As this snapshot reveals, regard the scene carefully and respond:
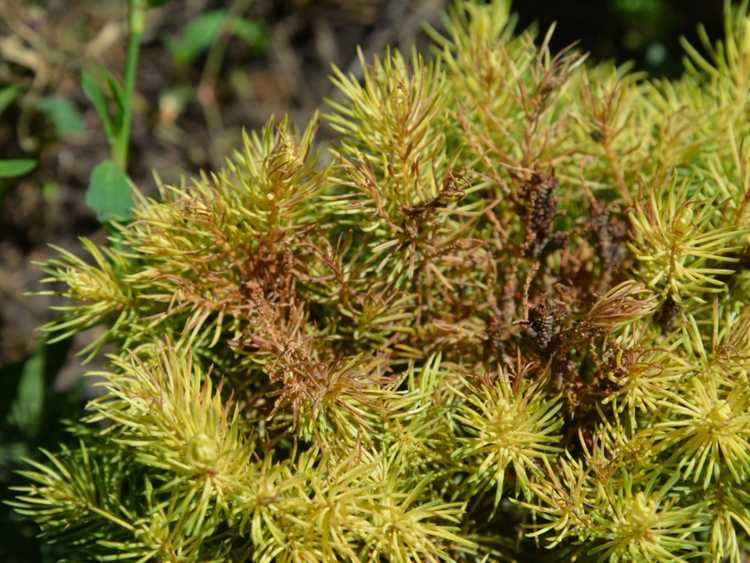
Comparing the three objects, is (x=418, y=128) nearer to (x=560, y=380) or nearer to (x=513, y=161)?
(x=513, y=161)

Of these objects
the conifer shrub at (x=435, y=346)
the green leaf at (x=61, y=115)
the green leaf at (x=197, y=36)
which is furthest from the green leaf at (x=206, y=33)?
the conifer shrub at (x=435, y=346)

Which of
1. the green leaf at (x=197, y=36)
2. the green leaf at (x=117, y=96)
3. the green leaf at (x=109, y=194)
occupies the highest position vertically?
the green leaf at (x=197, y=36)

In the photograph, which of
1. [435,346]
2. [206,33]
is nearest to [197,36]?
[206,33]

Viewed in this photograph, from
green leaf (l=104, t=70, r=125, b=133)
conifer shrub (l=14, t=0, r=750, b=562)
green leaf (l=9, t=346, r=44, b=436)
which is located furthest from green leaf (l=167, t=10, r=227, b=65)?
conifer shrub (l=14, t=0, r=750, b=562)

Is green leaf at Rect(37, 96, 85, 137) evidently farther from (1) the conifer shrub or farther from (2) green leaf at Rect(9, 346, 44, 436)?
(1) the conifer shrub

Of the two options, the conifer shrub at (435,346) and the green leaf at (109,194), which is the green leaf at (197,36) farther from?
the conifer shrub at (435,346)
